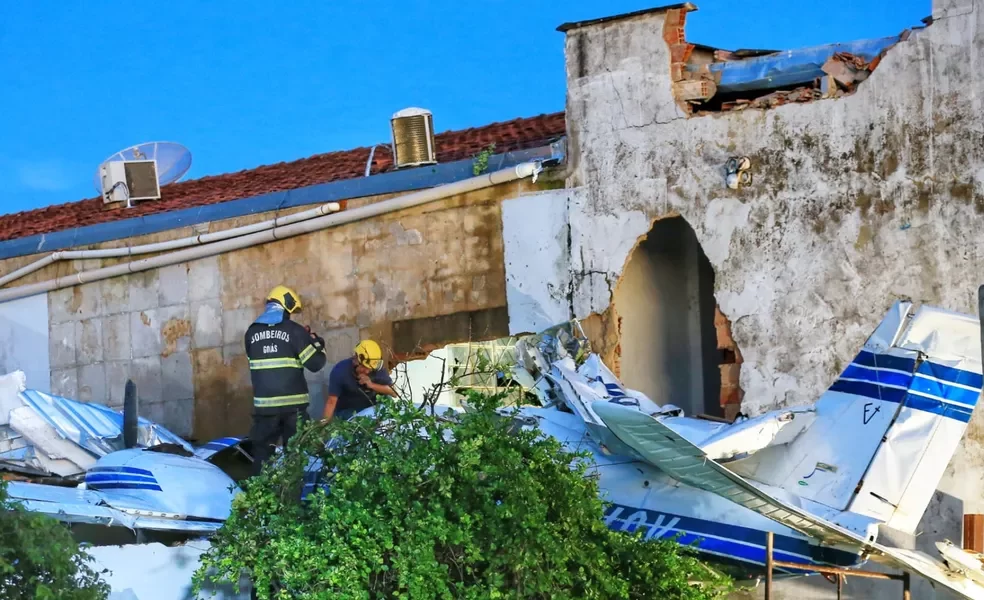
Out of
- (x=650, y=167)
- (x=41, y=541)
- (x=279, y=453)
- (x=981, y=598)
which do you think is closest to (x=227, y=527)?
(x=279, y=453)

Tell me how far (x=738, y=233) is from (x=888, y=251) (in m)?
1.46

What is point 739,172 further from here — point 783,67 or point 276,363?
point 276,363

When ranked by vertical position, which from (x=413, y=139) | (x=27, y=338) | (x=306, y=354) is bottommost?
(x=306, y=354)

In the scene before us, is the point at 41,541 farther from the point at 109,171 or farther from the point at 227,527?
the point at 109,171

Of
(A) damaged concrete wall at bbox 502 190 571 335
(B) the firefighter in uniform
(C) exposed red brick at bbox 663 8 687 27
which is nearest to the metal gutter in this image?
(A) damaged concrete wall at bbox 502 190 571 335

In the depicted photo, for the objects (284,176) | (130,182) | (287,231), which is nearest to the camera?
(287,231)

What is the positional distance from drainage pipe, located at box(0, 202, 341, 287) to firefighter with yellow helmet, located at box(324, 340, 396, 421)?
256cm

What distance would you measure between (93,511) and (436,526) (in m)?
3.35

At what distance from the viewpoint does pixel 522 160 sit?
14930 millimetres

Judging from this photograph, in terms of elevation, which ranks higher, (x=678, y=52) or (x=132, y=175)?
(x=678, y=52)

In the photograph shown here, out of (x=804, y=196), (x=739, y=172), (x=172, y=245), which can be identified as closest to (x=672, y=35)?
(x=739, y=172)

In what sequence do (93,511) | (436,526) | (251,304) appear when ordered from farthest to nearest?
(251,304) < (93,511) < (436,526)

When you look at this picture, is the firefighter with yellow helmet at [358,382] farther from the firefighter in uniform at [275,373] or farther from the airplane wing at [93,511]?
the airplane wing at [93,511]

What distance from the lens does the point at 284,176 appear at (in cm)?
1775
